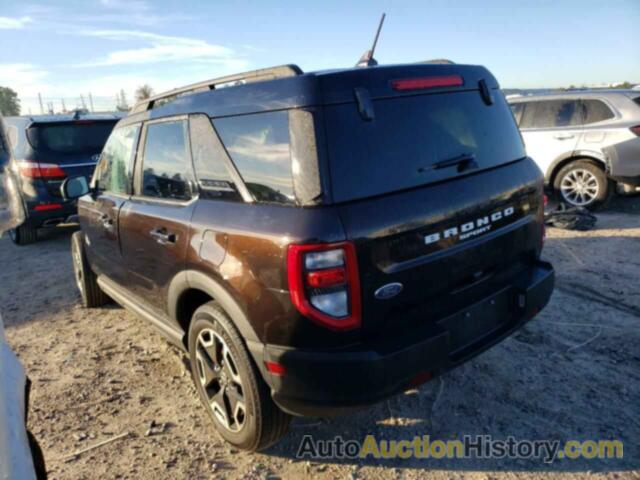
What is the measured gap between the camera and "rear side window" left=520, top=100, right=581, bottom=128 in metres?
7.23

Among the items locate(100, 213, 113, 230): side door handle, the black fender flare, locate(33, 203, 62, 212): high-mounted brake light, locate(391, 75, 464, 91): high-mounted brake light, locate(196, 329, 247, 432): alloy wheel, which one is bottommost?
locate(196, 329, 247, 432): alloy wheel

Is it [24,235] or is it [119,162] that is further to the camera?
[24,235]

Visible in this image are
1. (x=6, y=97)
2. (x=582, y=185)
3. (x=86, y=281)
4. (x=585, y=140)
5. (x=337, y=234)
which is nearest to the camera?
(x=337, y=234)

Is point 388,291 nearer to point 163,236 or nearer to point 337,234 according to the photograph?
point 337,234

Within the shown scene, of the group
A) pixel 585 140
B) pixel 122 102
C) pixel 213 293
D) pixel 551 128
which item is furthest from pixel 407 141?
pixel 122 102

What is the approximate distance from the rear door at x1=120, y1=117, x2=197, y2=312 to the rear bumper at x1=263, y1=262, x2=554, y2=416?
3.14ft

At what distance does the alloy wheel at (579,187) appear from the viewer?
23.1 ft

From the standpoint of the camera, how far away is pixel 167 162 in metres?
2.84

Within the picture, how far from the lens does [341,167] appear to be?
1948 millimetres

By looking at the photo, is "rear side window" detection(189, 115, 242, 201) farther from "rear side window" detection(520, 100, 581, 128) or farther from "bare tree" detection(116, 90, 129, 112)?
"bare tree" detection(116, 90, 129, 112)

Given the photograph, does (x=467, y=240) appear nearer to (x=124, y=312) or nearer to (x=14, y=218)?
(x=14, y=218)

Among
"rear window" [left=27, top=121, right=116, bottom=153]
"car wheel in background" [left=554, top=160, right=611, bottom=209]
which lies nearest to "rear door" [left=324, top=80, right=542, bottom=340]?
"car wheel in background" [left=554, top=160, right=611, bottom=209]

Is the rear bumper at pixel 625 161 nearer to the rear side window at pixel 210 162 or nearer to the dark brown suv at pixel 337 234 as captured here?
the dark brown suv at pixel 337 234

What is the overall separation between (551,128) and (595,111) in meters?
0.65
